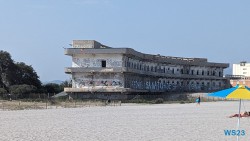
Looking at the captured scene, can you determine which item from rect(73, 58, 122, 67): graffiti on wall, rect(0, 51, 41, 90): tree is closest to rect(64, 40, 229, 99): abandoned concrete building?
rect(73, 58, 122, 67): graffiti on wall

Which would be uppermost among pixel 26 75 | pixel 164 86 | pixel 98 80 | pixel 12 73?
pixel 12 73

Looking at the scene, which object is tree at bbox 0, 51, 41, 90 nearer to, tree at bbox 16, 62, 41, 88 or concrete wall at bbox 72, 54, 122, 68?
tree at bbox 16, 62, 41, 88

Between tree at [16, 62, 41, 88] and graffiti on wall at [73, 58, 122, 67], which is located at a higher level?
graffiti on wall at [73, 58, 122, 67]

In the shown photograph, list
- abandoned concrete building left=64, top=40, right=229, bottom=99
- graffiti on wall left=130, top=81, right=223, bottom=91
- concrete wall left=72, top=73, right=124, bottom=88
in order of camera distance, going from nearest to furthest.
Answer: abandoned concrete building left=64, top=40, right=229, bottom=99 → concrete wall left=72, top=73, right=124, bottom=88 → graffiti on wall left=130, top=81, right=223, bottom=91

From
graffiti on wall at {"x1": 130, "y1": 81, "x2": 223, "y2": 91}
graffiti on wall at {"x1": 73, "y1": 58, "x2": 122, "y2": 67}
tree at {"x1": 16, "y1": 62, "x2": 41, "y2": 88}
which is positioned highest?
graffiti on wall at {"x1": 73, "y1": 58, "x2": 122, "y2": 67}

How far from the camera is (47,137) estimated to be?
51.8 feet

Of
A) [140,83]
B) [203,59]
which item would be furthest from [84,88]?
[203,59]

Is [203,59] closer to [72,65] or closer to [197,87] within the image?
[197,87]

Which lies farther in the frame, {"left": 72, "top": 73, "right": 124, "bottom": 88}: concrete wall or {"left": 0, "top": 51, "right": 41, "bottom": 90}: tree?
{"left": 0, "top": 51, "right": 41, "bottom": 90}: tree

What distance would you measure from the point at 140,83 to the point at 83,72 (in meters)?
12.9

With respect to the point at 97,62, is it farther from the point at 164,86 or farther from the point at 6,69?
the point at 164,86

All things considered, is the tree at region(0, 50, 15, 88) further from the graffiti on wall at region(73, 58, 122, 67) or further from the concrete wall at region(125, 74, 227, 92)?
the concrete wall at region(125, 74, 227, 92)

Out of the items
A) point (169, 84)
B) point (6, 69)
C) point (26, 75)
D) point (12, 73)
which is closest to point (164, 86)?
point (169, 84)

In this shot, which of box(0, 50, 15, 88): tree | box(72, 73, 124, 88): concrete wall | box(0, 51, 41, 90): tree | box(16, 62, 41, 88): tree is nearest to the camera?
box(72, 73, 124, 88): concrete wall
